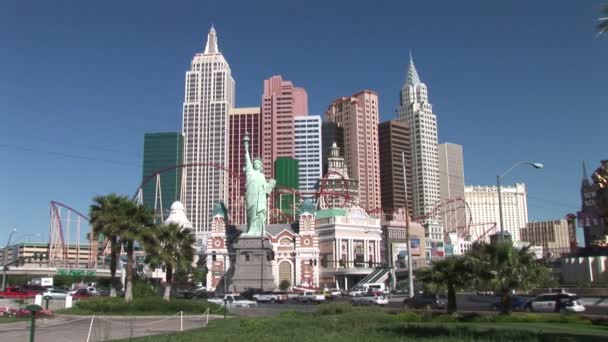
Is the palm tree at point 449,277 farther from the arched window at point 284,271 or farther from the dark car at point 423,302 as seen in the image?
the arched window at point 284,271

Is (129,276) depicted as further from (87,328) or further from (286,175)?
(286,175)

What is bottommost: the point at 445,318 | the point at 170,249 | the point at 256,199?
the point at 445,318

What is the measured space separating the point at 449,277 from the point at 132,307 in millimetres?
21602

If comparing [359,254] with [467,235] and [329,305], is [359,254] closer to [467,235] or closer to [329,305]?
[467,235]

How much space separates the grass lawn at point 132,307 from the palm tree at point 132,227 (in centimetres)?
458

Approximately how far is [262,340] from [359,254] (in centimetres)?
10752

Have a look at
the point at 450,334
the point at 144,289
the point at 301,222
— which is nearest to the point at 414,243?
the point at 301,222

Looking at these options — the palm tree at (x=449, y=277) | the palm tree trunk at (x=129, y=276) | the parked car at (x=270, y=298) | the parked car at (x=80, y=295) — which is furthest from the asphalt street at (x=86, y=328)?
the parked car at (x=270, y=298)

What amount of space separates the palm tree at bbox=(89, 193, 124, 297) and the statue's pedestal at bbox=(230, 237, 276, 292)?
42636 millimetres

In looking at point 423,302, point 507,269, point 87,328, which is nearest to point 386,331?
point 507,269

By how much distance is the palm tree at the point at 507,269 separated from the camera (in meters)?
31.4

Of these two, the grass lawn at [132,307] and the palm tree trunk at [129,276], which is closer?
the grass lawn at [132,307]

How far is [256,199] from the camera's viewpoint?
9462 centimetres

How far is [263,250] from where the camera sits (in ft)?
302
